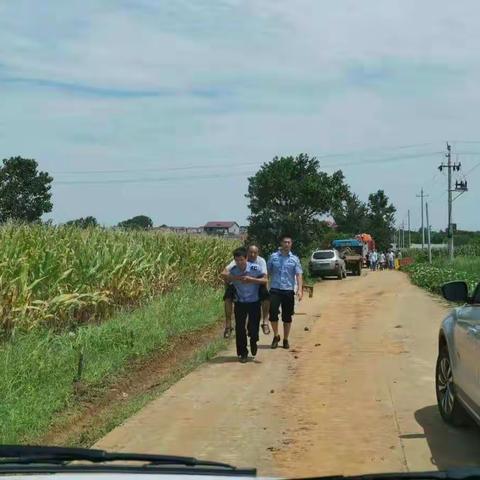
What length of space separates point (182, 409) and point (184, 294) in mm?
10080

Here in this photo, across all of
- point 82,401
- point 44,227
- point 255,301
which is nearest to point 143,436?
point 82,401

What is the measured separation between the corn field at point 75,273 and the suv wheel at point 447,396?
557 centimetres

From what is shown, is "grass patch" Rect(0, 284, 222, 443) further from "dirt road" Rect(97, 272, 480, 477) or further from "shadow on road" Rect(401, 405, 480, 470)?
"shadow on road" Rect(401, 405, 480, 470)

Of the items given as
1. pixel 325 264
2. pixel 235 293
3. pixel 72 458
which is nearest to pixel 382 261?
pixel 325 264

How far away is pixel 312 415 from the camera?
286 inches

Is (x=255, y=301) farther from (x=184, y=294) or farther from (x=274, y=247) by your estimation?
(x=274, y=247)

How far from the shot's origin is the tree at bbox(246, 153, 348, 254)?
3694 centimetres

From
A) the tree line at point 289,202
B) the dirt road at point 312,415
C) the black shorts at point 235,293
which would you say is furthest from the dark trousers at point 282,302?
the tree line at point 289,202

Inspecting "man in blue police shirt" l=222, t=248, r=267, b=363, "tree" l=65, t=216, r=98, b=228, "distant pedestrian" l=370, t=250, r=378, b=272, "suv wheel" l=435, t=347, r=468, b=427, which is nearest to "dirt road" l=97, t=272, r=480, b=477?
"suv wheel" l=435, t=347, r=468, b=427

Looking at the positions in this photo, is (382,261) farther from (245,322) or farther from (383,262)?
(245,322)

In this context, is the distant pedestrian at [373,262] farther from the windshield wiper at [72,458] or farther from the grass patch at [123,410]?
the windshield wiper at [72,458]

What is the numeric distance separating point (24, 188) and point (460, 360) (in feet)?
129

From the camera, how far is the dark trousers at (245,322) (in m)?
10.6

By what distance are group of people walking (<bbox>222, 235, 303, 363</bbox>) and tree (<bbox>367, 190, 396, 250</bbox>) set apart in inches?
3279
